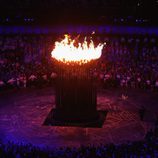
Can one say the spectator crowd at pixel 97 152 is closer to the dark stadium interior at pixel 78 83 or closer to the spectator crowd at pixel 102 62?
the dark stadium interior at pixel 78 83

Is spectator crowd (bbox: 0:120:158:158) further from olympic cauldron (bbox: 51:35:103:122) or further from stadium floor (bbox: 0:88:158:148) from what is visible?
olympic cauldron (bbox: 51:35:103:122)

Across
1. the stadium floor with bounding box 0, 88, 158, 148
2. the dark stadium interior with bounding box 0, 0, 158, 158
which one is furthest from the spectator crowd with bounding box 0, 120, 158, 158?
the stadium floor with bounding box 0, 88, 158, 148

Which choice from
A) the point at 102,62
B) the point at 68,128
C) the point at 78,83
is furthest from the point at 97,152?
the point at 102,62

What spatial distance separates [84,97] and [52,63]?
12.3 m

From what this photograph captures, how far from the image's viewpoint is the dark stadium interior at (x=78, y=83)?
26891 mm

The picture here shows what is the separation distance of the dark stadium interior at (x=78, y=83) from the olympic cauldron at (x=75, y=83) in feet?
0.22

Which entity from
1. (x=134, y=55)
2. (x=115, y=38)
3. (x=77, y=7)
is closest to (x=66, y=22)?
(x=77, y=7)

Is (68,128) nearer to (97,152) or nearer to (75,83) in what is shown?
(75,83)

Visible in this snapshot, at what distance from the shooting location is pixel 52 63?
135ft

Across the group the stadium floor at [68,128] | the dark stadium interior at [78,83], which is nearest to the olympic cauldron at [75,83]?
the dark stadium interior at [78,83]

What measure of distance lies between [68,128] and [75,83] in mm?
2974

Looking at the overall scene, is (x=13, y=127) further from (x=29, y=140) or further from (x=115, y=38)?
(x=115, y=38)

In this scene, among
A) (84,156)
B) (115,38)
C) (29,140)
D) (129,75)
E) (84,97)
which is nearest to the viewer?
(84,156)

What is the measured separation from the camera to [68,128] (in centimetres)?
2917
